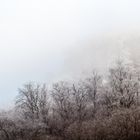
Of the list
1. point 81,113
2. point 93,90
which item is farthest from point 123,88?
point 81,113

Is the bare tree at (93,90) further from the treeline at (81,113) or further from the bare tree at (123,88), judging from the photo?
the bare tree at (123,88)

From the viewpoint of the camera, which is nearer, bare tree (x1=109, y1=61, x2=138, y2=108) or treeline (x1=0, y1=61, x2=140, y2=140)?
treeline (x1=0, y1=61, x2=140, y2=140)

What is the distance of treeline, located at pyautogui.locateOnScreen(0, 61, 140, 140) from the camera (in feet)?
156

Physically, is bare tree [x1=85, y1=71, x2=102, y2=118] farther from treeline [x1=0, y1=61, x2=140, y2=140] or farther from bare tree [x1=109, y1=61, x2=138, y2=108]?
bare tree [x1=109, y1=61, x2=138, y2=108]

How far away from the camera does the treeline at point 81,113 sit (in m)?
47.4

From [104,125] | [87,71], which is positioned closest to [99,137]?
[104,125]

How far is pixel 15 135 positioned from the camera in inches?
2267

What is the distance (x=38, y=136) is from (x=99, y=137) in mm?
12244

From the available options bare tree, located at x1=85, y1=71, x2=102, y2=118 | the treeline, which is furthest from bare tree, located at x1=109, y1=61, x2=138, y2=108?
bare tree, located at x1=85, y1=71, x2=102, y2=118

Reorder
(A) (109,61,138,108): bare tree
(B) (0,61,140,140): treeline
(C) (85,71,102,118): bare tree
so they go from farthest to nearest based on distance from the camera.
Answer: (C) (85,71,102,118): bare tree < (A) (109,61,138,108): bare tree < (B) (0,61,140,140): treeline

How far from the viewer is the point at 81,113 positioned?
66.0 metres

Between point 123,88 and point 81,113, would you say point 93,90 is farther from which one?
point 81,113

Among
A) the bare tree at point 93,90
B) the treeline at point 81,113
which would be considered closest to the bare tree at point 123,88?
the treeline at point 81,113

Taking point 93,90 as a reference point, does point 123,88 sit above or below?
above
